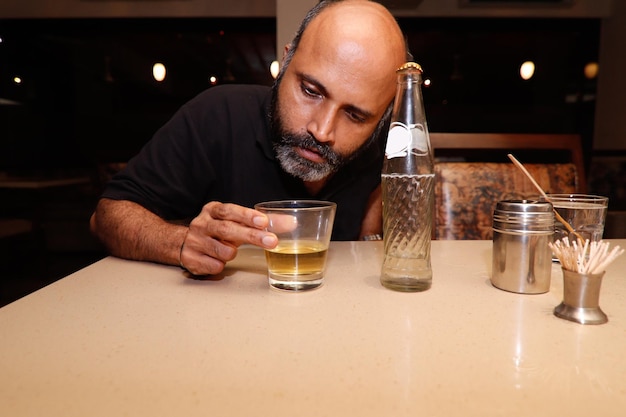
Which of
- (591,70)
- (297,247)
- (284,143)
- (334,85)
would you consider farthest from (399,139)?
(591,70)

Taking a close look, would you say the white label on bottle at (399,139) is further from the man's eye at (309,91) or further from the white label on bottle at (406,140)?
the man's eye at (309,91)

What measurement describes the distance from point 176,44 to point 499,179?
13.4ft

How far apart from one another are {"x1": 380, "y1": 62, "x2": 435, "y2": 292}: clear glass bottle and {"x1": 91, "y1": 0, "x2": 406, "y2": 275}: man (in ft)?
1.45

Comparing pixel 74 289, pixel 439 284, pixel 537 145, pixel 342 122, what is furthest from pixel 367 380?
pixel 537 145

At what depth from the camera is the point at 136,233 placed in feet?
3.47

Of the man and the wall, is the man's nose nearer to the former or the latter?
the man

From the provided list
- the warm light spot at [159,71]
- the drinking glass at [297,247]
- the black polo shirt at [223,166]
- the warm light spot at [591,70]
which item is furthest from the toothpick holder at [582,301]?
the warm light spot at [591,70]

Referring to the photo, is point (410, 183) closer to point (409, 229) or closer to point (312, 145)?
point (409, 229)

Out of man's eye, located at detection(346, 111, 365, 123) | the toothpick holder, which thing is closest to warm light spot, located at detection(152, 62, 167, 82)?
man's eye, located at detection(346, 111, 365, 123)

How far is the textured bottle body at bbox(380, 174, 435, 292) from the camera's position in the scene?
77 centimetres

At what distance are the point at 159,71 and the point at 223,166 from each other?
3764 millimetres

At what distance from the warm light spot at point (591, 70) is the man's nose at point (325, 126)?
464 cm

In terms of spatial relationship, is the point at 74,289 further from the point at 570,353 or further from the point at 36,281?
the point at 36,281

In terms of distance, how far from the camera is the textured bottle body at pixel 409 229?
77 centimetres
